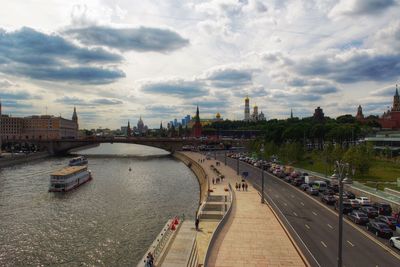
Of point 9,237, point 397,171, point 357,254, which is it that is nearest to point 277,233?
point 357,254

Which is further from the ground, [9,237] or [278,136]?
[278,136]

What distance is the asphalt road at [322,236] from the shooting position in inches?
1111

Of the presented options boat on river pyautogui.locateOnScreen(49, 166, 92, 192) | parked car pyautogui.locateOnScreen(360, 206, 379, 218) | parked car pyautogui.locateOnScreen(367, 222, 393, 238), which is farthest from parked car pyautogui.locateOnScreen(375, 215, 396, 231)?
boat on river pyautogui.locateOnScreen(49, 166, 92, 192)

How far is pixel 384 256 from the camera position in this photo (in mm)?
29078

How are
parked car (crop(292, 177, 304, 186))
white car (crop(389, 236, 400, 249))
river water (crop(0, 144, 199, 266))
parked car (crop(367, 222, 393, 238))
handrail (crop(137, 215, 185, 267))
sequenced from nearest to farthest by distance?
1. white car (crop(389, 236, 400, 249))
2. handrail (crop(137, 215, 185, 267))
3. parked car (crop(367, 222, 393, 238))
4. river water (crop(0, 144, 199, 266))
5. parked car (crop(292, 177, 304, 186))

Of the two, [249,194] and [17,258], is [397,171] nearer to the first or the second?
[249,194]

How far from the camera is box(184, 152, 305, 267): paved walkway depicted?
27.0 m

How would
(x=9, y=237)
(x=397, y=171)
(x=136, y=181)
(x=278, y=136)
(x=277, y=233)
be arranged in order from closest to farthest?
(x=277, y=233) → (x=9, y=237) → (x=397, y=171) → (x=136, y=181) → (x=278, y=136)

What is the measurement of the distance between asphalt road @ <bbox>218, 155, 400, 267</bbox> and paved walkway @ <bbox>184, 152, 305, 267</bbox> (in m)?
1.36

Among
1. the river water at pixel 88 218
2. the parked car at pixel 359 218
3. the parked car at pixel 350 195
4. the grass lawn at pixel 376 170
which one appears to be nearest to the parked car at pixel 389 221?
the parked car at pixel 359 218

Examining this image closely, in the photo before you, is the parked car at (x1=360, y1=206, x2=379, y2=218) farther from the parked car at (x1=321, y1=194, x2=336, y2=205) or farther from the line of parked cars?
the parked car at (x1=321, y1=194, x2=336, y2=205)

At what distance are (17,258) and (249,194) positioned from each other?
105ft

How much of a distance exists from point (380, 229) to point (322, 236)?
546cm

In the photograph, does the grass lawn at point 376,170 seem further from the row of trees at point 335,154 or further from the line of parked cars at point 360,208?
the line of parked cars at point 360,208
